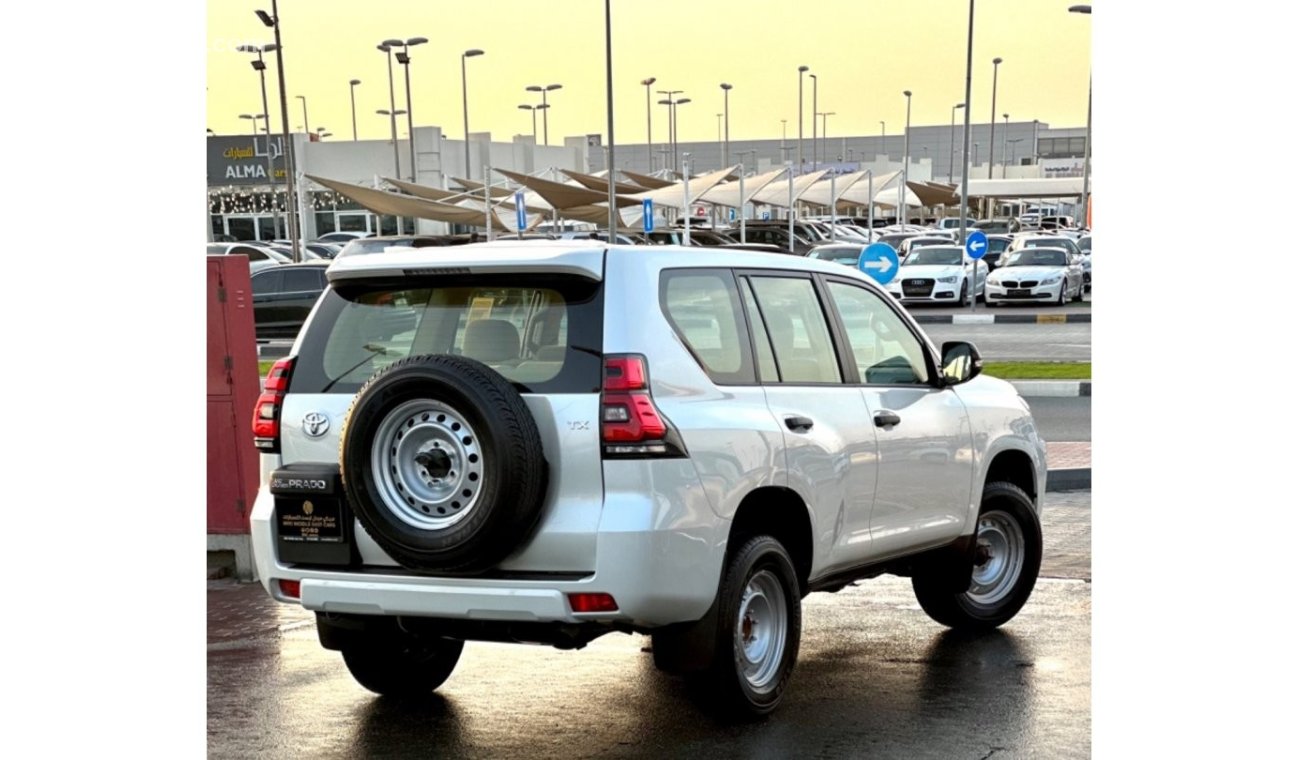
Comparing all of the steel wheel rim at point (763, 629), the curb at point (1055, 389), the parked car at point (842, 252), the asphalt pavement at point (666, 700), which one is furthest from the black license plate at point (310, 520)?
the parked car at point (842, 252)

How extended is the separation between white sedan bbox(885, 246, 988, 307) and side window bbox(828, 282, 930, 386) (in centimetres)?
2988

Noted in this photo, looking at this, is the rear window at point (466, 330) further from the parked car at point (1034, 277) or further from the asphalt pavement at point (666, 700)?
the parked car at point (1034, 277)

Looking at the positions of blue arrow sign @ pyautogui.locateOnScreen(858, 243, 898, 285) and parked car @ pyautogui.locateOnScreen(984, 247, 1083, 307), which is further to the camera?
parked car @ pyautogui.locateOnScreen(984, 247, 1083, 307)

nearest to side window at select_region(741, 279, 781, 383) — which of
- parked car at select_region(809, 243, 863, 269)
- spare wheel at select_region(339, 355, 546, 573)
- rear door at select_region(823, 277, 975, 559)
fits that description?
rear door at select_region(823, 277, 975, 559)

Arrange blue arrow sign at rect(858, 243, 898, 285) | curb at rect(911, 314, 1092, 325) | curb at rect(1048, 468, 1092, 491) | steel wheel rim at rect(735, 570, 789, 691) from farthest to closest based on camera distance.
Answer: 1. curb at rect(911, 314, 1092, 325)
2. blue arrow sign at rect(858, 243, 898, 285)
3. curb at rect(1048, 468, 1092, 491)
4. steel wheel rim at rect(735, 570, 789, 691)

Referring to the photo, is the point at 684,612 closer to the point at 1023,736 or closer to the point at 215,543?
the point at 1023,736

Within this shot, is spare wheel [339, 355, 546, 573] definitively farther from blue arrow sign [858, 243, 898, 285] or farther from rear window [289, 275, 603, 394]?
blue arrow sign [858, 243, 898, 285]

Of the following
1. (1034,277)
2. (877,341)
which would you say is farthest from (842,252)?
(877,341)

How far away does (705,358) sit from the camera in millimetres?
6207

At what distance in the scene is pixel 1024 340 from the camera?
28.5 meters

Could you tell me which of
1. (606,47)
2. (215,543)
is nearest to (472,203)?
(606,47)

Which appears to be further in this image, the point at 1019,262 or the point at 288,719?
the point at 1019,262

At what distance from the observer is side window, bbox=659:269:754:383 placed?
619cm
